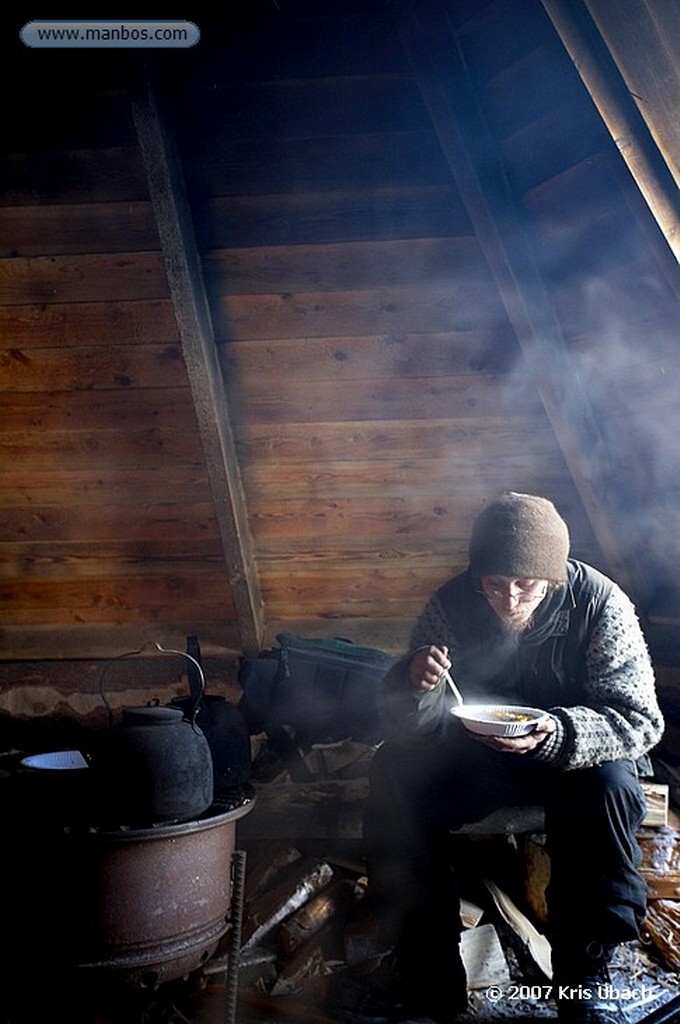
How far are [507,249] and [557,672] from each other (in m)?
1.16

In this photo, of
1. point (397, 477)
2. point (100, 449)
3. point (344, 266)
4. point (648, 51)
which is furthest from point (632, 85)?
point (100, 449)

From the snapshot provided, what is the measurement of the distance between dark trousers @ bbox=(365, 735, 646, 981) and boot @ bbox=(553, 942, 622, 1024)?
0.07ft

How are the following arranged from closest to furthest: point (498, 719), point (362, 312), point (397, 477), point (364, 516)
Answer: point (498, 719), point (362, 312), point (397, 477), point (364, 516)

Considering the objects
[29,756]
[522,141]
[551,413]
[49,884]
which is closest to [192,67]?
[522,141]

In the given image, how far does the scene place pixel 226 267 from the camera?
102 inches

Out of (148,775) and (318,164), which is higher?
(318,164)

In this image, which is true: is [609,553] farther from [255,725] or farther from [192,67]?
[192,67]

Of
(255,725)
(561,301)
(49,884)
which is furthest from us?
(255,725)

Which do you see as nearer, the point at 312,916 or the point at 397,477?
the point at 312,916

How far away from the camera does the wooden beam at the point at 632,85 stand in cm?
147

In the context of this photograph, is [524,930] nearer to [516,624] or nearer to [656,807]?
[656,807]

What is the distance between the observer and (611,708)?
1.94 m

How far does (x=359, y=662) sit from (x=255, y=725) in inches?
15.9

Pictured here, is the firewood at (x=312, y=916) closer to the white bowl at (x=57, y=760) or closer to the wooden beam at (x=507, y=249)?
the white bowl at (x=57, y=760)
